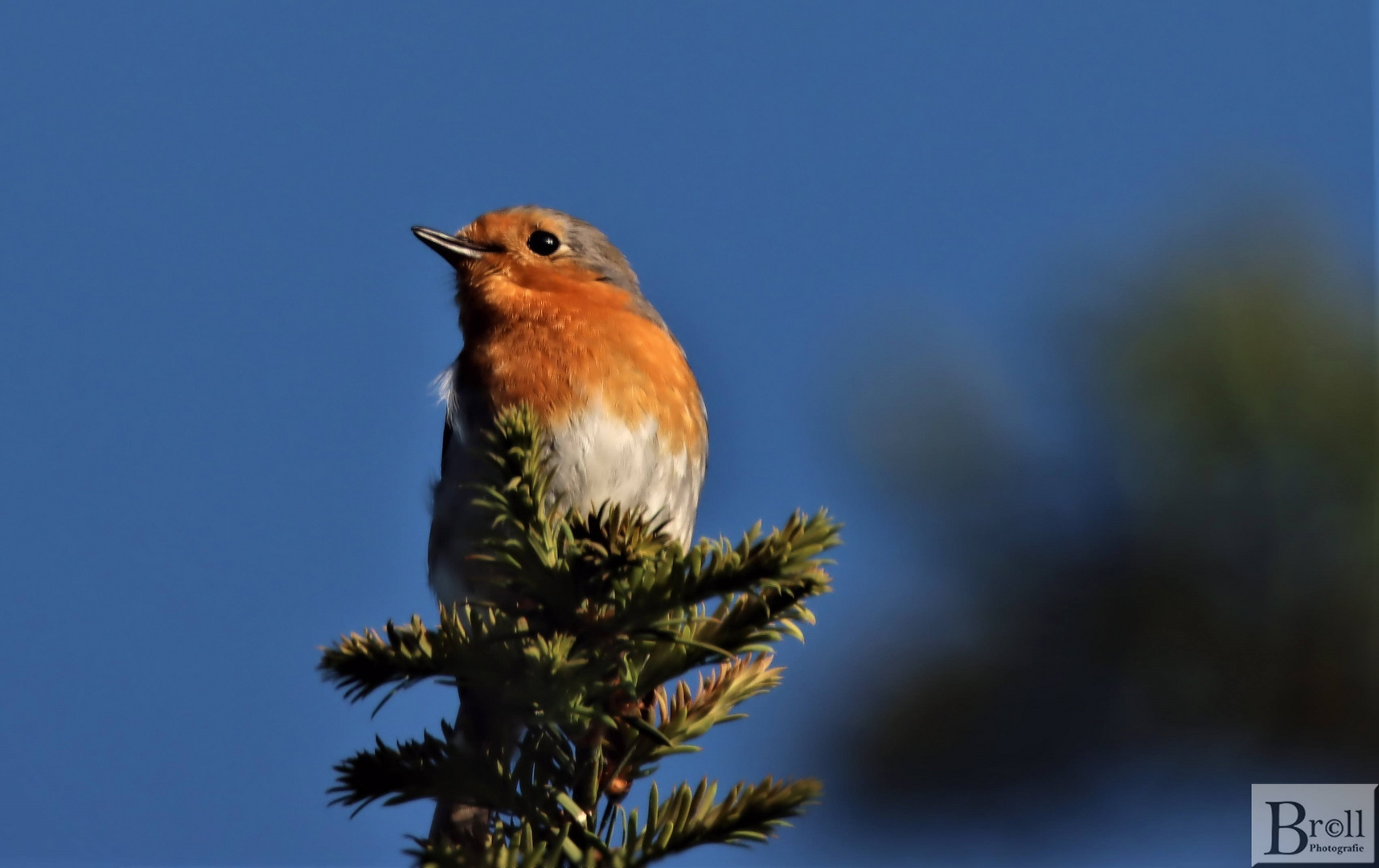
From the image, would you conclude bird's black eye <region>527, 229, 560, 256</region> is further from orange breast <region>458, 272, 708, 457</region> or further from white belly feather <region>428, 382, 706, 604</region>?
white belly feather <region>428, 382, 706, 604</region>

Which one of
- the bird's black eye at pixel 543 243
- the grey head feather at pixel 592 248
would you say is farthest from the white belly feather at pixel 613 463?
the bird's black eye at pixel 543 243

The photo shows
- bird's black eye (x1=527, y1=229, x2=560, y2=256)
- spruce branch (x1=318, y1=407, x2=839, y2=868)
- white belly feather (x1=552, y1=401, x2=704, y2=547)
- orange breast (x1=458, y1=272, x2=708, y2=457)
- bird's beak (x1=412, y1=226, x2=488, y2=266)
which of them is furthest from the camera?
bird's black eye (x1=527, y1=229, x2=560, y2=256)

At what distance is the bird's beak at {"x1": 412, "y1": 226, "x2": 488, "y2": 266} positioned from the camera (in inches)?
161

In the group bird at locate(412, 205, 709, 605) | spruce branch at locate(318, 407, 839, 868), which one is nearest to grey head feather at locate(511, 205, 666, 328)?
bird at locate(412, 205, 709, 605)

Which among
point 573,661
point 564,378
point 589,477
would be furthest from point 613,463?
point 573,661

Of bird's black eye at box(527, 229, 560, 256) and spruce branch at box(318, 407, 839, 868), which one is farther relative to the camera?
bird's black eye at box(527, 229, 560, 256)

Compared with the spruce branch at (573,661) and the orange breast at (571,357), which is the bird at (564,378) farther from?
the spruce branch at (573,661)

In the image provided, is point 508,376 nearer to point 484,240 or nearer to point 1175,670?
point 484,240

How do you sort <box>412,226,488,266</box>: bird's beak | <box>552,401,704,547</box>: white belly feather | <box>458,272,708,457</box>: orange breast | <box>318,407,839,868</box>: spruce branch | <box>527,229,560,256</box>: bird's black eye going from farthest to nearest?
<box>527,229,560,256</box>: bird's black eye, <box>412,226,488,266</box>: bird's beak, <box>458,272,708,457</box>: orange breast, <box>552,401,704,547</box>: white belly feather, <box>318,407,839,868</box>: spruce branch

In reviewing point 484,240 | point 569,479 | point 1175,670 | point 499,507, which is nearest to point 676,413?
point 569,479

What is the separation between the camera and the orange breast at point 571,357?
3600 millimetres

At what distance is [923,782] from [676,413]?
47.7 inches

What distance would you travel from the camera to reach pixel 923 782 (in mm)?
3262

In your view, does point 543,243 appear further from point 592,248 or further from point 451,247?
point 451,247
